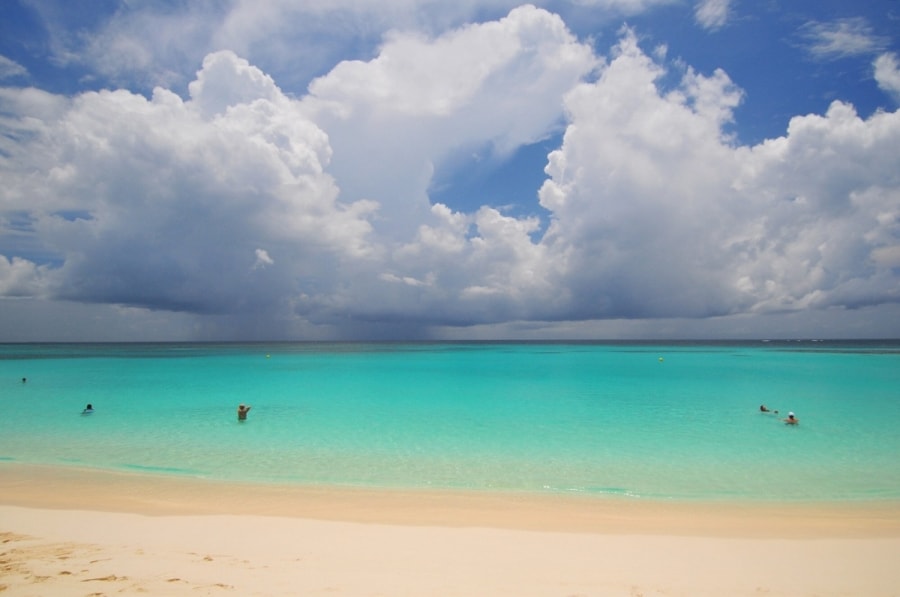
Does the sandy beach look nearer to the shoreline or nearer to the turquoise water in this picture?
the shoreline

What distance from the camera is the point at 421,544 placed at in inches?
301

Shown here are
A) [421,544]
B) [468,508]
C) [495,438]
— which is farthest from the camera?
[495,438]

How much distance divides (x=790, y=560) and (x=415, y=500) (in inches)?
270

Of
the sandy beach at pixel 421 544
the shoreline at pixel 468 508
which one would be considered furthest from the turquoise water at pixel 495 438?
the sandy beach at pixel 421 544

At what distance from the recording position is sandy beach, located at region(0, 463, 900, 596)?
6.06 meters

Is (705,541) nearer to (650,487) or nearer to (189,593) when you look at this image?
(650,487)

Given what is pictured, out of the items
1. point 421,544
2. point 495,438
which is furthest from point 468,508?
point 495,438

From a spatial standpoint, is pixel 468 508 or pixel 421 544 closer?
pixel 421 544

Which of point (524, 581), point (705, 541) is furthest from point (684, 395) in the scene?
point (524, 581)

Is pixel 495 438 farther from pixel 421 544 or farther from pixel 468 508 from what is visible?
pixel 421 544

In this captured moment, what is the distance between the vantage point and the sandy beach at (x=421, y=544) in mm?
6062

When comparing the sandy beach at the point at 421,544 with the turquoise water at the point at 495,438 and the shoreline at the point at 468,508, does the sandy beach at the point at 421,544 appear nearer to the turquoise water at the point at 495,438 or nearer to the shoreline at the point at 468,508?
the shoreline at the point at 468,508

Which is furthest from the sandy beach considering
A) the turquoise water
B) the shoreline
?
the turquoise water

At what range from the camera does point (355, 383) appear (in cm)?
3747
